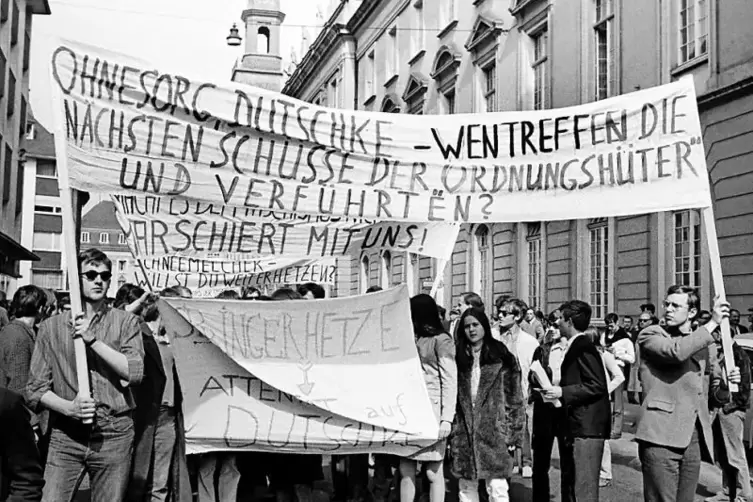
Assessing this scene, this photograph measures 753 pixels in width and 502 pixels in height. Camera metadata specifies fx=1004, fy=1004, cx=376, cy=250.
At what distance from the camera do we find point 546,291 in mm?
22656

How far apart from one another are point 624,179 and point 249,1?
69.4 m

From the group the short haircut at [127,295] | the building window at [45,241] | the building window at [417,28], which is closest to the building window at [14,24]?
the building window at [417,28]

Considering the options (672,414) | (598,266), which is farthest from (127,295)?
(598,266)

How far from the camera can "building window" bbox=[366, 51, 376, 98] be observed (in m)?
41.4

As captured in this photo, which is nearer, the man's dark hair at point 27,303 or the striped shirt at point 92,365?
the striped shirt at point 92,365

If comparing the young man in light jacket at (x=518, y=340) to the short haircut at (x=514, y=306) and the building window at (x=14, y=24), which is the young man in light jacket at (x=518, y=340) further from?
the building window at (x=14, y=24)

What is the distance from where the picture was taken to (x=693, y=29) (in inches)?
684

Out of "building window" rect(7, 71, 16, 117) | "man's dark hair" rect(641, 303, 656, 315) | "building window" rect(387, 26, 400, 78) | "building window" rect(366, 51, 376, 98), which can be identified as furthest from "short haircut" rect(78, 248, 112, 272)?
"building window" rect(366, 51, 376, 98)

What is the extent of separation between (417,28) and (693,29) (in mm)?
17888

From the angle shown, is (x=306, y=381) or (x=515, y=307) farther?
(x=515, y=307)

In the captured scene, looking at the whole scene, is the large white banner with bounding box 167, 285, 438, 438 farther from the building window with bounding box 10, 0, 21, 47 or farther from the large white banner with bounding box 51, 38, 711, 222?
the building window with bounding box 10, 0, 21, 47

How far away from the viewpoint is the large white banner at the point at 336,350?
6711mm

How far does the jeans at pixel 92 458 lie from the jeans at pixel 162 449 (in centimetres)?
165

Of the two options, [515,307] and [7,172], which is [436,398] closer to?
[515,307]
